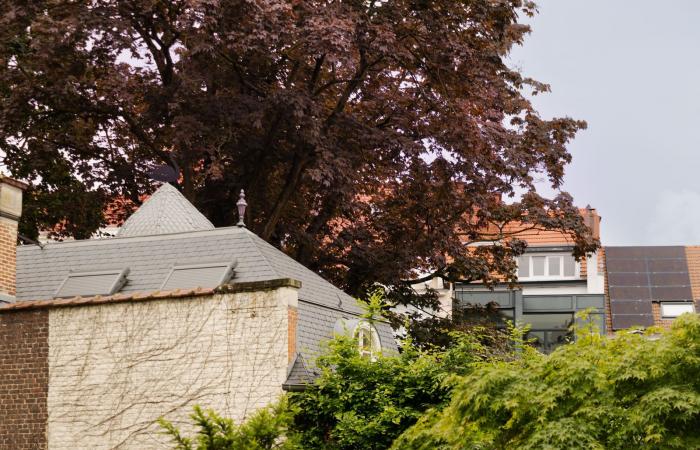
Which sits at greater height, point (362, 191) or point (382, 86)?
point (382, 86)

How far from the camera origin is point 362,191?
34.7 m

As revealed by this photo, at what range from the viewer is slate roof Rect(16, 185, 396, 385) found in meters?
23.3

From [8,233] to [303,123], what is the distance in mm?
8698

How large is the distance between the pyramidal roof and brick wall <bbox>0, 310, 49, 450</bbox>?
3780 mm

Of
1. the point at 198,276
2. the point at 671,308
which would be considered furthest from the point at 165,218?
the point at 671,308

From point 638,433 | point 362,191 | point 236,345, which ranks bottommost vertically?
point 638,433

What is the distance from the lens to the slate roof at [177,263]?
2328 centimetres

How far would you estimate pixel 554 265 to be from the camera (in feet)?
164

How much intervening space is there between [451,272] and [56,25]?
1224cm

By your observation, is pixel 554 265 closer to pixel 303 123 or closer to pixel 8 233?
pixel 303 123

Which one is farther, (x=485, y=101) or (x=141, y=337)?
(x=485, y=101)

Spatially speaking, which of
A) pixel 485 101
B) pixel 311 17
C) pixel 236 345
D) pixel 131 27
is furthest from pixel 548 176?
pixel 236 345

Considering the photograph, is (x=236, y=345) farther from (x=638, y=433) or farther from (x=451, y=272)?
(x=451, y=272)

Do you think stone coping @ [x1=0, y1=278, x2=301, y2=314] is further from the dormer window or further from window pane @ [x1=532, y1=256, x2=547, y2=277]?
window pane @ [x1=532, y1=256, x2=547, y2=277]
